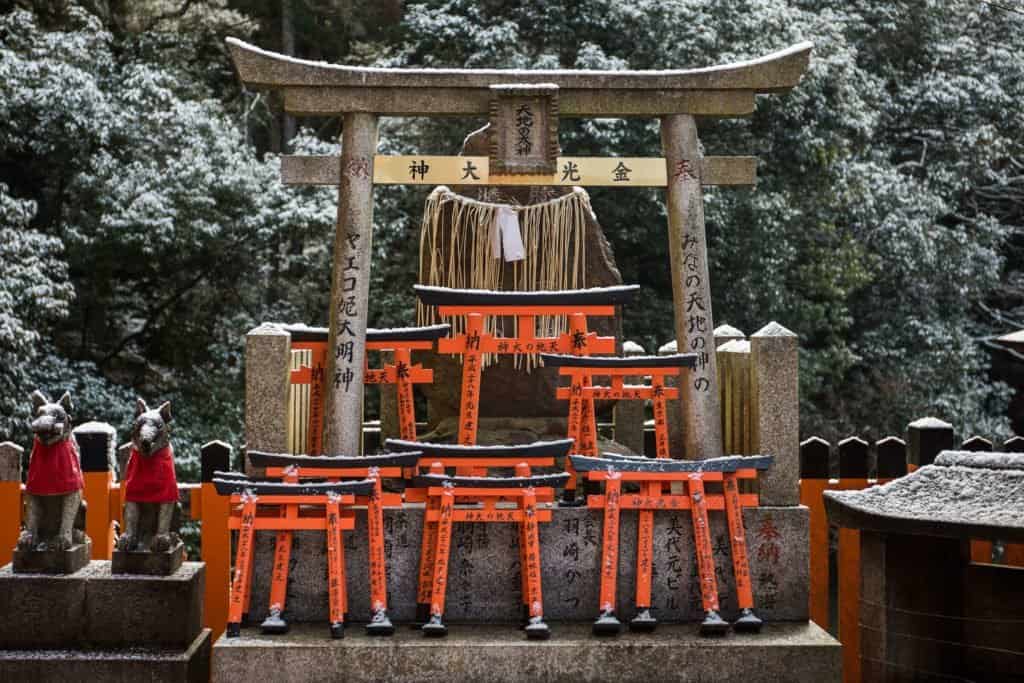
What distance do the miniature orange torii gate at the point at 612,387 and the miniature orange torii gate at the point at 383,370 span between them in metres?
0.88

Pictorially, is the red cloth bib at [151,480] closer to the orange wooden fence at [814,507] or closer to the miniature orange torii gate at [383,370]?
the orange wooden fence at [814,507]

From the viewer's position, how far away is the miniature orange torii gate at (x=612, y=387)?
825 centimetres

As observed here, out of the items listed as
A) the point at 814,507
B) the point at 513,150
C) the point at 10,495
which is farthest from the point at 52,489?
the point at 814,507

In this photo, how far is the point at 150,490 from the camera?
25.0ft

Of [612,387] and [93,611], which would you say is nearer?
[93,611]

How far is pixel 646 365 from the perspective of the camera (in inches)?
324

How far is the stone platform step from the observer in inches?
291

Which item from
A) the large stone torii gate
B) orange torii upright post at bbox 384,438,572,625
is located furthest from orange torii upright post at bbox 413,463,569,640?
the large stone torii gate

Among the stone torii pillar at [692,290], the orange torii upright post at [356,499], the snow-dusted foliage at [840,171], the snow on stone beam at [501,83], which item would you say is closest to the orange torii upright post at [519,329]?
the stone torii pillar at [692,290]

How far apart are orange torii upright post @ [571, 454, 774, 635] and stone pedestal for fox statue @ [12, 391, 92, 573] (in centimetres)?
306

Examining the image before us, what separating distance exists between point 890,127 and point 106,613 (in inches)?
629

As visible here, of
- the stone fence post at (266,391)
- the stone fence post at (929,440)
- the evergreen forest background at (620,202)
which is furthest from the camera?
the evergreen forest background at (620,202)

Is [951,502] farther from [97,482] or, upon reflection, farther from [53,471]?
[97,482]

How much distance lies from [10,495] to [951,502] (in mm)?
6144
